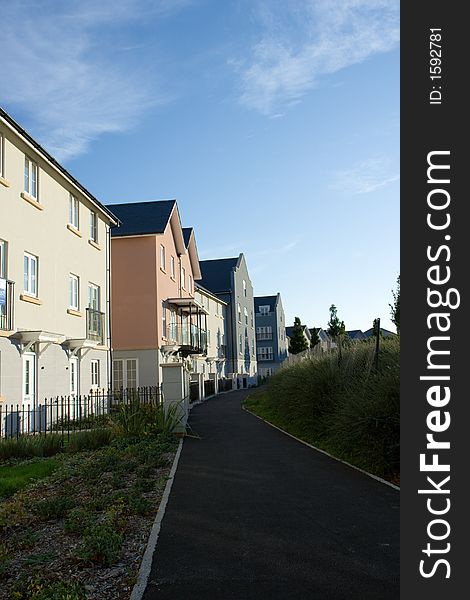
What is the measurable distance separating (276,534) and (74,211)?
1808 centimetres

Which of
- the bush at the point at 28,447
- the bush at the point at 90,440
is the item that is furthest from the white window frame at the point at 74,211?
the bush at the point at 28,447

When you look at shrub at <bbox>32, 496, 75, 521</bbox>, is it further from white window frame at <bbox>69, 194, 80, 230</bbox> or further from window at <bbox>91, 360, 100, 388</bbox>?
window at <bbox>91, 360, 100, 388</bbox>

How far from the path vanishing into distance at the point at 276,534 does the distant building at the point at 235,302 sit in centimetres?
4902

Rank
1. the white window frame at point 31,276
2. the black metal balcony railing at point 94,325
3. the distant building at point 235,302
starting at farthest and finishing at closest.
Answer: the distant building at point 235,302, the black metal balcony railing at point 94,325, the white window frame at point 31,276

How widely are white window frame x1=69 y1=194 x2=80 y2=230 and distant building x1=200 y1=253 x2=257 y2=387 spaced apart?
37.4 meters

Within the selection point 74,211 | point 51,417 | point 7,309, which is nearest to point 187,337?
point 74,211

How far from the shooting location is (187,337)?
37438 mm

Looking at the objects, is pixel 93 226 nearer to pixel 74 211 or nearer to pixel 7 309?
pixel 74 211

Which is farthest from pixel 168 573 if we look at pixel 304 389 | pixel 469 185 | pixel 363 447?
pixel 304 389

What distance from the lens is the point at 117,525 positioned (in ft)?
22.0

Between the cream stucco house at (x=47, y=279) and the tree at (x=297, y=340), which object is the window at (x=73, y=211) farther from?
the tree at (x=297, y=340)

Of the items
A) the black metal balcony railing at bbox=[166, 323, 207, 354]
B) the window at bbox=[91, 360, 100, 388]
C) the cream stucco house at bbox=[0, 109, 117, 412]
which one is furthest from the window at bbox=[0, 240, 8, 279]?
the black metal balcony railing at bbox=[166, 323, 207, 354]

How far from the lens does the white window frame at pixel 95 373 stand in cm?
2403

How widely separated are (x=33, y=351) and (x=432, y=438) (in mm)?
15928
